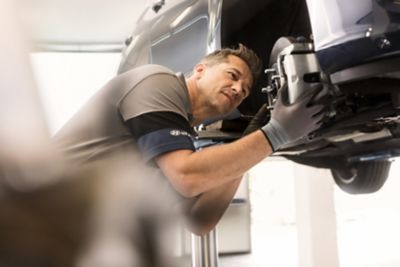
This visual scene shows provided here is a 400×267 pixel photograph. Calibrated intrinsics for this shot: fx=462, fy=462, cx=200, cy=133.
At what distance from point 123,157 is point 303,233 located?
1595 mm

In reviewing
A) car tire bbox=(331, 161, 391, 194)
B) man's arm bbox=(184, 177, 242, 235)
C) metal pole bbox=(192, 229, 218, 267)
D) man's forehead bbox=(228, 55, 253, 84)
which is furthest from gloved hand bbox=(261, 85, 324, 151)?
car tire bbox=(331, 161, 391, 194)

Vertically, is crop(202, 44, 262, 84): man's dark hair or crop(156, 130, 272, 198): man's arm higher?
crop(202, 44, 262, 84): man's dark hair

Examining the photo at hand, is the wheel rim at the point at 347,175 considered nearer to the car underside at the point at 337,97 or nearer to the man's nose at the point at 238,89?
the car underside at the point at 337,97

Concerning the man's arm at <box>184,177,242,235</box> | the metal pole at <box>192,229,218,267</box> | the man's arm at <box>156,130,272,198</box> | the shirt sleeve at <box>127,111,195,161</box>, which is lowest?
the metal pole at <box>192,229,218,267</box>

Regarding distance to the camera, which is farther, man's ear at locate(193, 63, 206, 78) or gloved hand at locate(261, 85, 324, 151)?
man's ear at locate(193, 63, 206, 78)

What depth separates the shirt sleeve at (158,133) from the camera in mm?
705

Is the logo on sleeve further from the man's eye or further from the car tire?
the car tire

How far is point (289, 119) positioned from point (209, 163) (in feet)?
0.67

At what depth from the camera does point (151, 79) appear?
742 millimetres

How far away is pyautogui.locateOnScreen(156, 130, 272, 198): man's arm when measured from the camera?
714mm

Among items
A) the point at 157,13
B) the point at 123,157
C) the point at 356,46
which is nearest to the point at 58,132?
the point at 123,157

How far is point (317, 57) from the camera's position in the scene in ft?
2.67

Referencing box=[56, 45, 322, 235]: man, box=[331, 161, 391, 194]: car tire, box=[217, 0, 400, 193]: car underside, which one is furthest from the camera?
box=[331, 161, 391, 194]: car tire

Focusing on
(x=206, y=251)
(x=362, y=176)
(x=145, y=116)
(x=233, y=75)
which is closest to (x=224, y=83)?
(x=233, y=75)
